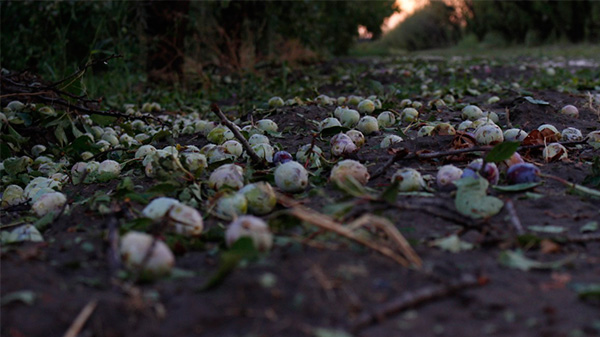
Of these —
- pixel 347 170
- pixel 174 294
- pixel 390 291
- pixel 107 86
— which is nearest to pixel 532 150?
pixel 347 170

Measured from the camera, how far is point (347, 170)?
7.06ft

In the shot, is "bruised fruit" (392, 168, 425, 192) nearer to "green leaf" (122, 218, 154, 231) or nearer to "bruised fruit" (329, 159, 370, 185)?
"bruised fruit" (329, 159, 370, 185)

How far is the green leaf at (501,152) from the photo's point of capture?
2.01 metres

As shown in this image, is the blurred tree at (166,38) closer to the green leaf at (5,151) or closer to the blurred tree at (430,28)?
the green leaf at (5,151)

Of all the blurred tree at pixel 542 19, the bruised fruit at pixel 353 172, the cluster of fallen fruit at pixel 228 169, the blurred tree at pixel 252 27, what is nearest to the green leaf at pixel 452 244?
the cluster of fallen fruit at pixel 228 169

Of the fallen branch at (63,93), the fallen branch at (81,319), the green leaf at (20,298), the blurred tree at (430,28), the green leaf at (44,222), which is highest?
the fallen branch at (63,93)

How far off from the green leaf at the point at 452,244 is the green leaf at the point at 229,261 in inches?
19.9

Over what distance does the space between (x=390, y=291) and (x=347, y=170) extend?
91 cm

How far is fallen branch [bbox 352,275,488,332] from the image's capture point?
1187 mm

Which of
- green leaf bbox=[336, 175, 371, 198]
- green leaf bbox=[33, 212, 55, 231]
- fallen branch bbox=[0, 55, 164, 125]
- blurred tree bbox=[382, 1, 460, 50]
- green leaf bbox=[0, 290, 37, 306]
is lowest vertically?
blurred tree bbox=[382, 1, 460, 50]

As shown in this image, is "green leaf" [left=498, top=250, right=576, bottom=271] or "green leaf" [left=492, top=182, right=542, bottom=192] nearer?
"green leaf" [left=498, top=250, right=576, bottom=271]

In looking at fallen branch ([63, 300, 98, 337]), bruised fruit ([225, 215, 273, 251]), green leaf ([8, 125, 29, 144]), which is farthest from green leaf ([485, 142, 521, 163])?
green leaf ([8, 125, 29, 144])

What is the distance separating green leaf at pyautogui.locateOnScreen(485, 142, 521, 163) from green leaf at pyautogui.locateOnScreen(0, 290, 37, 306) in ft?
4.85

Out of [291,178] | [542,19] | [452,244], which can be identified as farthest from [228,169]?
[542,19]
